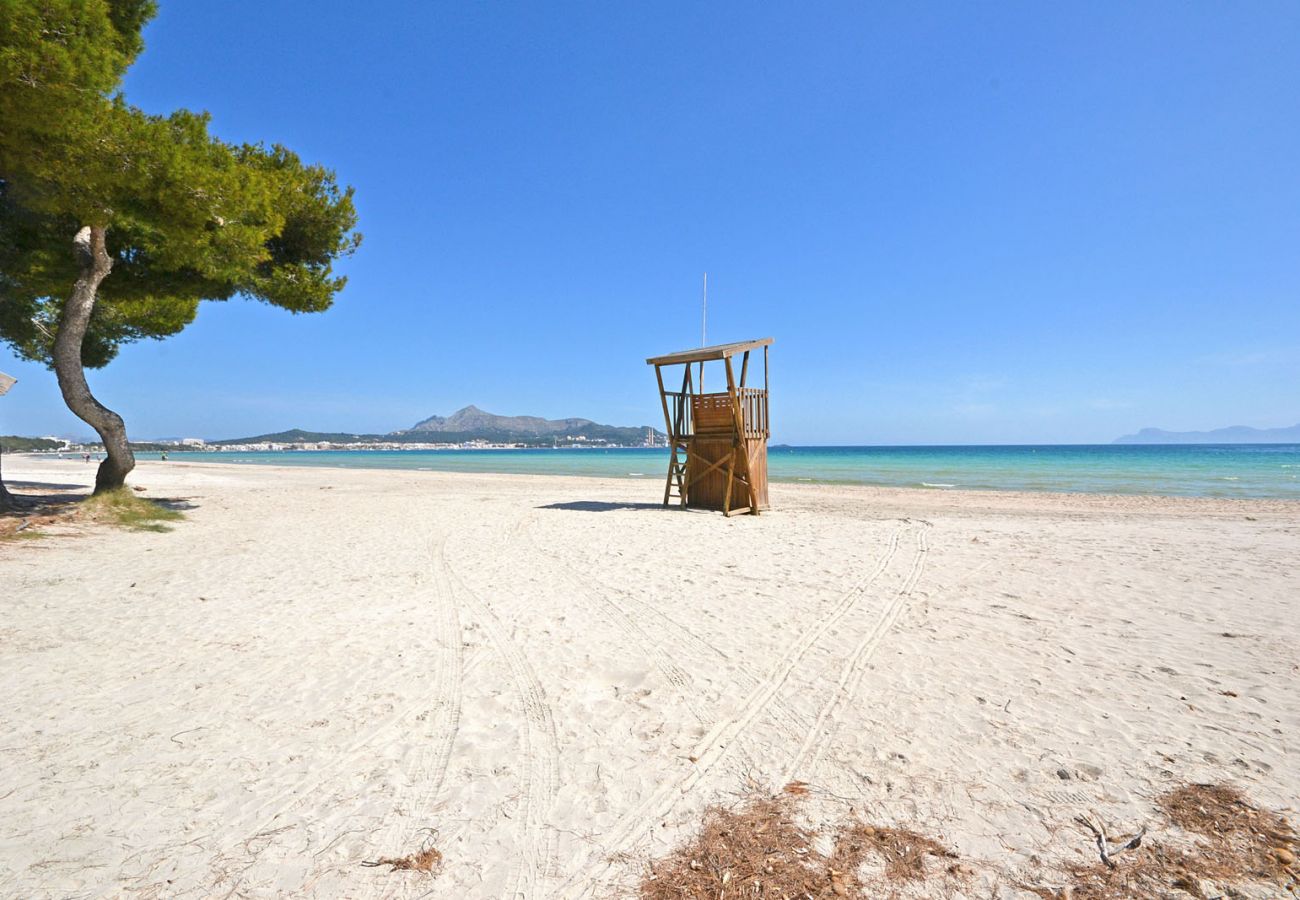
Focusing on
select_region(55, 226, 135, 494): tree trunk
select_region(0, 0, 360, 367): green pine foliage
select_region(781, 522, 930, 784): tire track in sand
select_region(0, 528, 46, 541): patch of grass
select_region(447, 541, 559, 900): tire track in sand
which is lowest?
select_region(447, 541, 559, 900): tire track in sand

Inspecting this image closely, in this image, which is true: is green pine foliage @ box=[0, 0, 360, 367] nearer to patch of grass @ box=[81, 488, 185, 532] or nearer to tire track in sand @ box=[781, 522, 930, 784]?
patch of grass @ box=[81, 488, 185, 532]

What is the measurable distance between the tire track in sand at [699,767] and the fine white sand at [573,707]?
0.02 meters

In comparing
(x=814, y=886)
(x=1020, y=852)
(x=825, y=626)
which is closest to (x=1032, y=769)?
(x=1020, y=852)

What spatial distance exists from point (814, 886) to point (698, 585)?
4369 mm

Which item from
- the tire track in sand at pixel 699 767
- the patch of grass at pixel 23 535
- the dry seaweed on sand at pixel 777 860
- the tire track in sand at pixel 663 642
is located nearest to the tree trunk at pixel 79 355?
the patch of grass at pixel 23 535

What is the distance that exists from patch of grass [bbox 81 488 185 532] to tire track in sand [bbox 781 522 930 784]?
36.2ft

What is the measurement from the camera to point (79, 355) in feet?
31.8

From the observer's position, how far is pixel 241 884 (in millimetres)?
2135

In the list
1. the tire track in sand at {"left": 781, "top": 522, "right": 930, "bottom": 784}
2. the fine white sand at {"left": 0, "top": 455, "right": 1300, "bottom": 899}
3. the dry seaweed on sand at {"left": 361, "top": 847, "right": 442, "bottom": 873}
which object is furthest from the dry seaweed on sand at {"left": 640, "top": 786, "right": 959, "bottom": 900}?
the dry seaweed on sand at {"left": 361, "top": 847, "right": 442, "bottom": 873}

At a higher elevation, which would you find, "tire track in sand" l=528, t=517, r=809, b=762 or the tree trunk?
the tree trunk

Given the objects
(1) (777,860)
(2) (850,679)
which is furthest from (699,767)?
(2) (850,679)

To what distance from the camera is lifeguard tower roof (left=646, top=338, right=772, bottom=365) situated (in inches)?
457

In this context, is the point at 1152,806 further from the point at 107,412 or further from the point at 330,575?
the point at 107,412

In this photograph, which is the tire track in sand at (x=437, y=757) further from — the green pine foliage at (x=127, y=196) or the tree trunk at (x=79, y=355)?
the tree trunk at (x=79, y=355)
